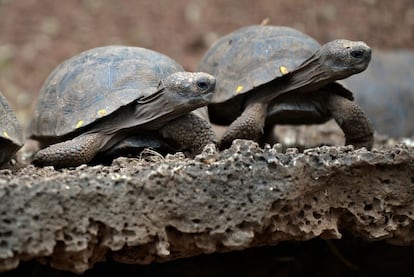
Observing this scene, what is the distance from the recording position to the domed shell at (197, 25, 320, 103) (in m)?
3.22

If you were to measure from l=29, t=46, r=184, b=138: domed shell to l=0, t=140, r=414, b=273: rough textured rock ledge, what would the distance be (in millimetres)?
297

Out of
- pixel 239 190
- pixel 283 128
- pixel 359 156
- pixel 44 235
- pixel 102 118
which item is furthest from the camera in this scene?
pixel 283 128

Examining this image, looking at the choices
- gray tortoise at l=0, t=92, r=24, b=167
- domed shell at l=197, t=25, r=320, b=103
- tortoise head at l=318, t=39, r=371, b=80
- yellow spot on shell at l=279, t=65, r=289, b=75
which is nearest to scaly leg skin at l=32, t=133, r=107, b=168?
→ gray tortoise at l=0, t=92, r=24, b=167

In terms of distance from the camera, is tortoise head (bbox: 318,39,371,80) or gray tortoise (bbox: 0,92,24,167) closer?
gray tortoise (bbox: 0,92,24,167)

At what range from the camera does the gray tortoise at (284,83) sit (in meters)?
3.13

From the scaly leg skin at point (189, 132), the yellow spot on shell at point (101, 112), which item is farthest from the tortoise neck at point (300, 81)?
the yellow spot on shell at point (101, 112)

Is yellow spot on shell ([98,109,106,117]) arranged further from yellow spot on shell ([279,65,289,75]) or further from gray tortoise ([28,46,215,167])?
yellow spot on shell ([279,65,289,75])

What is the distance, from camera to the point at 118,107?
9.46 feet

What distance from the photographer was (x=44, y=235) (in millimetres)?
2250

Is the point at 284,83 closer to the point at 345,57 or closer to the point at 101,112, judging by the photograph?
the point at 345,57

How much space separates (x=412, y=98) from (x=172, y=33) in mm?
2884

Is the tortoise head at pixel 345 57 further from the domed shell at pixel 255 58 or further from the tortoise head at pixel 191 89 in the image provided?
the tortoise head at pixel 191 89

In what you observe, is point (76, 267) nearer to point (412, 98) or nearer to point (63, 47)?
point (412, 98)

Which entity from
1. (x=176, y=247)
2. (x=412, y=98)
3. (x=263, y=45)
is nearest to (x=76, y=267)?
(x=176, y=247)
